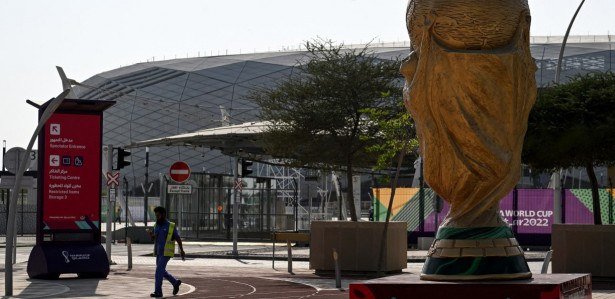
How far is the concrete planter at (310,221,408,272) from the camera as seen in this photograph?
26.9 meters

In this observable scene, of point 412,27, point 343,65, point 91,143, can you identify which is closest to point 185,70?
point 343,65

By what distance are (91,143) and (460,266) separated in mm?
14842

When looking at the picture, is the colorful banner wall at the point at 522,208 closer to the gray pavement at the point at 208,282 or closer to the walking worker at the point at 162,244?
the gray pavement at the point at 208,282

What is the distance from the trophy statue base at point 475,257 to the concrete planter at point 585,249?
11.7m

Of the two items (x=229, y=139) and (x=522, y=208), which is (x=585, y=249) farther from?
(x=229, y=139)

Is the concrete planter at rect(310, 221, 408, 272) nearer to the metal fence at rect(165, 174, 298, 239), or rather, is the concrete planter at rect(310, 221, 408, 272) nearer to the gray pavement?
the gray pavement

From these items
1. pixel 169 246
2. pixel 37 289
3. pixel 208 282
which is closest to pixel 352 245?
pixel 208 282

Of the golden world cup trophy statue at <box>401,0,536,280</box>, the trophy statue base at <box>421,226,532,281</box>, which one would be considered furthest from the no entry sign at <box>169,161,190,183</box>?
the trophy statue base at <box>421,226,532,281</box>

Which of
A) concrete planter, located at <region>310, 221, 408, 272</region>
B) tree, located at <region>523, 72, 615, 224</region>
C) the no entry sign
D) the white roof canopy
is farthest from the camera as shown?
the white roof canopy

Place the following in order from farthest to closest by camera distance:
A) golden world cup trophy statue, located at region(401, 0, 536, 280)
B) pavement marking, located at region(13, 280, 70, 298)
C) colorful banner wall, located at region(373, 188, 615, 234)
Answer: colorful banner wall, located at region(373, 188, 615, 234)
pavement marking, located at region(13, 280, 70, 298)
golden world cup trophy statue, located at region(401, 0, 536, 280)

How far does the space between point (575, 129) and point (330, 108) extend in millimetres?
12417

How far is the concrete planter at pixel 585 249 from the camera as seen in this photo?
77.1 ft

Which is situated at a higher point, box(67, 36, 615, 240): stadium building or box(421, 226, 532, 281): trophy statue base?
box(67, 36, 615, 240): stadium building

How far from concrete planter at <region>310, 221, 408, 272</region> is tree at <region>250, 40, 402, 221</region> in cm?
786
